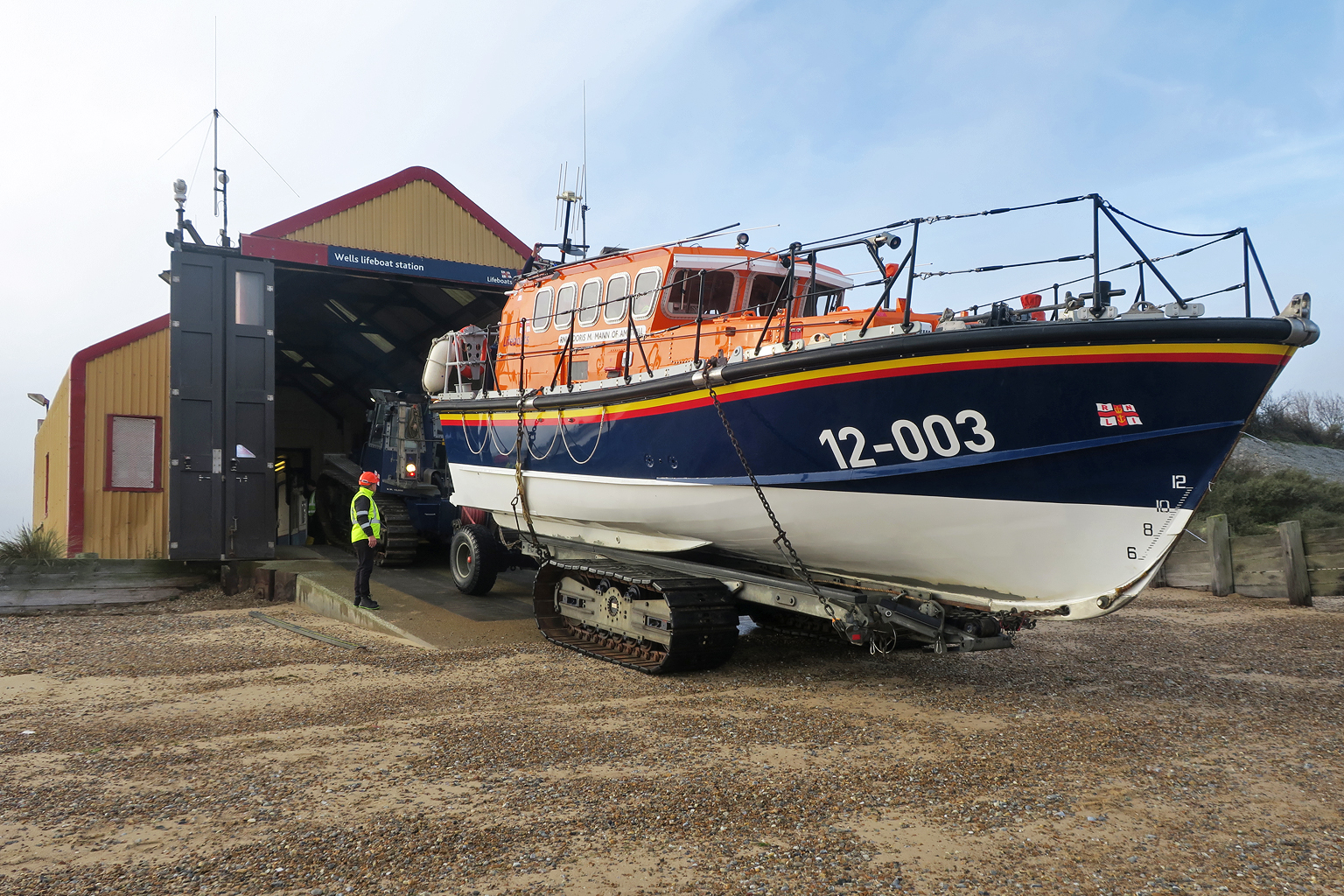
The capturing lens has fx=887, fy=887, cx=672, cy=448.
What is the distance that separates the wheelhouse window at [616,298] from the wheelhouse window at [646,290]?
0.11 metres

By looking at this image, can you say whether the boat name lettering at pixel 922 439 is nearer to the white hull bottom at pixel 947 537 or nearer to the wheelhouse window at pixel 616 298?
the white hull bottom at pixel 947 537

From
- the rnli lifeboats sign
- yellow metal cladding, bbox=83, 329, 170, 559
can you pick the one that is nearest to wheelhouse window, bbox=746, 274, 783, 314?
the rnli lifeboats sign

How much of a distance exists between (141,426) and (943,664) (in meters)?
10.8

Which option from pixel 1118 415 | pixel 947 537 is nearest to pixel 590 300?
pixel 947 537

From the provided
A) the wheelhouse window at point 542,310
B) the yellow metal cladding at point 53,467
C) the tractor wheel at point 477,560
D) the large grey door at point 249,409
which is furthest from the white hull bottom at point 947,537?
the yellow metal cladding at point 53,467

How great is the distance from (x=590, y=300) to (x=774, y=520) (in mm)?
2842

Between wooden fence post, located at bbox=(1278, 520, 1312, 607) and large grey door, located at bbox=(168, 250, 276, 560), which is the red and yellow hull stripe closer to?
wooden fence post, located at bbox=(1278, 520, 1312, 607)

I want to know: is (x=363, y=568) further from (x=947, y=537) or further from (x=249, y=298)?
(x=947, y=537)

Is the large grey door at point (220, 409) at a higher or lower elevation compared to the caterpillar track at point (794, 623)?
higher

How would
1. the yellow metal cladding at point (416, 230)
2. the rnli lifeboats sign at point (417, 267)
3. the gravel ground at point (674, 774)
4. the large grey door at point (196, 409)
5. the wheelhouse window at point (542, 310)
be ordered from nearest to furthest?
the gravel ground at point (674, 774) < the wheelhouse window at point (542, 310) < the large grey door at point (196, 409) < the rnli lifeboats sign at point (417, 267) < the yellow metal cladding at point (416, 230)

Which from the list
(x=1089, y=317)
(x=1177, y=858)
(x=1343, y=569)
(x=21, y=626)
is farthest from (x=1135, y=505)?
(x=21, y=626)

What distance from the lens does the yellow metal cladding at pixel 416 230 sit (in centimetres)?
1241

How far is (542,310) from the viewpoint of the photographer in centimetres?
799

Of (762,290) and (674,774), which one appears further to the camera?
(762,290)
